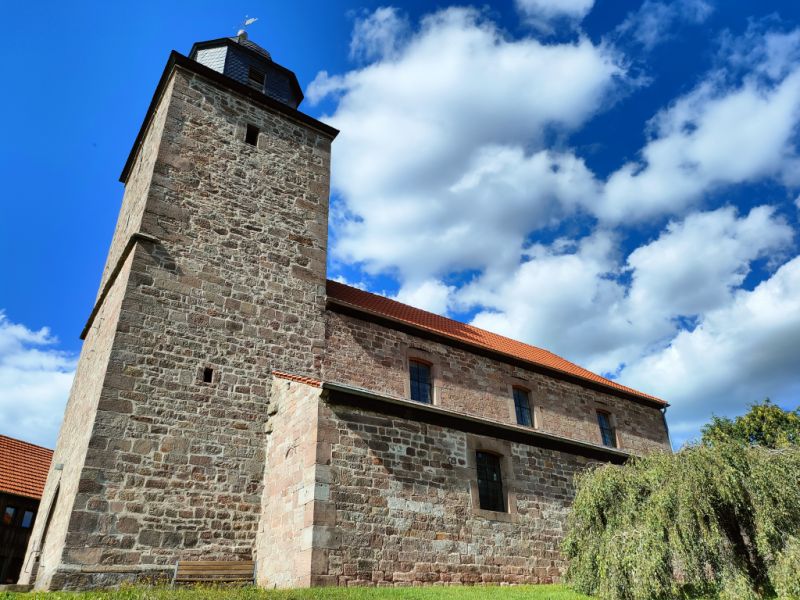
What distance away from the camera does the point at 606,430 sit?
1958 cm

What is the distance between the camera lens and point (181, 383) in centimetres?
1116

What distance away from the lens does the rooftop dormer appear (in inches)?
640

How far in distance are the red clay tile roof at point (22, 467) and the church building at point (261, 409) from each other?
7.59m

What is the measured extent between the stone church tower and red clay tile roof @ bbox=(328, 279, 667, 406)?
1933 millimetres

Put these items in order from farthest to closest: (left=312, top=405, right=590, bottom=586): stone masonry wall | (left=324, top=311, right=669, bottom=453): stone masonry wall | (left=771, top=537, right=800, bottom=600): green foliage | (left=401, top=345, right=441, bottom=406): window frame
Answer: (left=401, top=345, right=441, bottom=406): window frame < (left=324, top=311, right=669, bottom=453): stone masonry wall < (left=312, top=405, right=590, bottom=586): stone masonry wall < (left=771, top=537, right=800, bottom=600): green foliage

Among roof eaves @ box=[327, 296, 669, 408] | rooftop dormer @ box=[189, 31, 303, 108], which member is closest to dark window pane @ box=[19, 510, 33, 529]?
roof eaves @ box=[327, 296, 669, 408]

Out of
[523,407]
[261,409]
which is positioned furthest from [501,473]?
[523,407]

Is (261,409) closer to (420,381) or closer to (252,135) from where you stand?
(420,381)

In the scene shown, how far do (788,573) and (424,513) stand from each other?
533cm

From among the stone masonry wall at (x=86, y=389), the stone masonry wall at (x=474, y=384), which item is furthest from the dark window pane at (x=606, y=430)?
the stone masonry wall at (x=86, y=389)

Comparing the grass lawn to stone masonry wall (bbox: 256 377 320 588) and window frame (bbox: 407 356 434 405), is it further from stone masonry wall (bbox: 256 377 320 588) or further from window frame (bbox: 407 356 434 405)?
window frame (bbox: 407 356 434 405)

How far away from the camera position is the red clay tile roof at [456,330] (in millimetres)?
15680

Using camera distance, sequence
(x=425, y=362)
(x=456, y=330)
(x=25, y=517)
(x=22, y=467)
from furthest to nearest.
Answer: (x=22, y=467) < (x=25, y=517) < (x=456, y=330) < (x=425, y=362)

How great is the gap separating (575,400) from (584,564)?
415 inches
